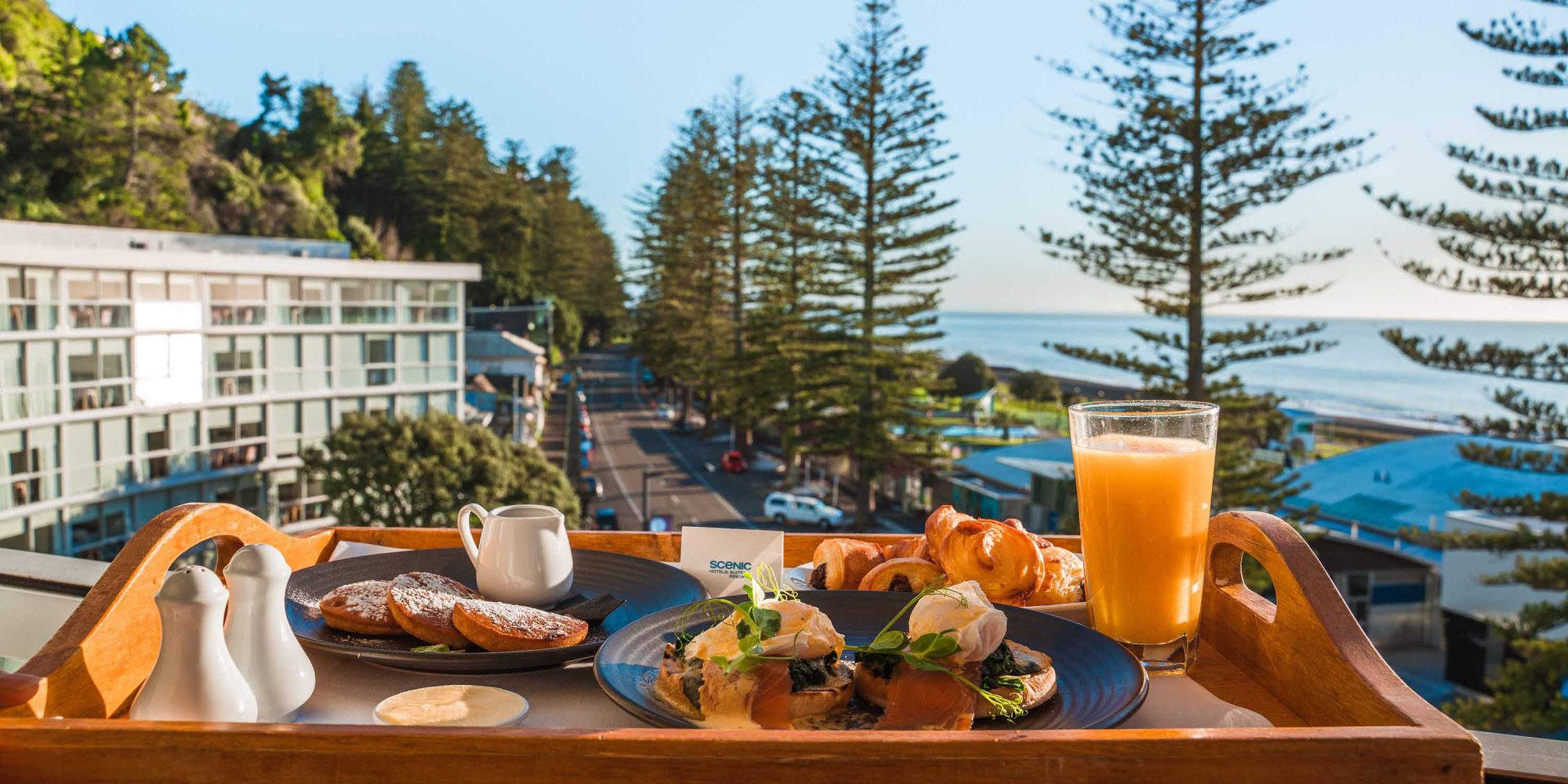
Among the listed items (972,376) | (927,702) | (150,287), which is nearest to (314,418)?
(150,287)

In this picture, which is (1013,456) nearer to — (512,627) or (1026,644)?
(1026,644)

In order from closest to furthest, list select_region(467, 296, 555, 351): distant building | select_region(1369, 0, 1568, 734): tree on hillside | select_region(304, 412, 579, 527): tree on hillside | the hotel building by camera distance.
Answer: select_region(1369, 0, 1568, 734): tree on hillside → the hotel building → select_region(304, 412, 579, 527): tree on hillside → select_region(467, 296, 555, 351): distant building

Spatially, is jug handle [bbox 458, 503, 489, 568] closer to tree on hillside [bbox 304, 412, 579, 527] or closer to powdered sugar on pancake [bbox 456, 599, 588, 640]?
powdered sugar on pancake [bbox 456, 599, 588, 640]

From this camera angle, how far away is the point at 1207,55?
13.1 meters

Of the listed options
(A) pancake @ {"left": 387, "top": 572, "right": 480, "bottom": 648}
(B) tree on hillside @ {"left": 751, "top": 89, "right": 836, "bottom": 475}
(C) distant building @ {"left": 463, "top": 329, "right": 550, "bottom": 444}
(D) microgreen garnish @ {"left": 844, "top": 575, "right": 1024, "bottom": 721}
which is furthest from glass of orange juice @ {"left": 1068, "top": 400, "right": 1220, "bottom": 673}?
(C) distant building @ {"left": 463, "top": 329, "right": 550, "bottom": 444}

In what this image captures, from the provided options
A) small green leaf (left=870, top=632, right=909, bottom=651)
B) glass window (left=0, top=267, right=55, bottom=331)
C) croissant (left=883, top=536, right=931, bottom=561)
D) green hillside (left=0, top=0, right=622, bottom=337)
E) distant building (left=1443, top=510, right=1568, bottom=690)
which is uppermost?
green hillside (left=0, top=0, right=622, bottom=337)

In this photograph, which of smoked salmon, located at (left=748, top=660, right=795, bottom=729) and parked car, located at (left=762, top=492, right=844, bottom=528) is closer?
smoked salmon, located at (left=748, top=660, right=795, bottom=729)

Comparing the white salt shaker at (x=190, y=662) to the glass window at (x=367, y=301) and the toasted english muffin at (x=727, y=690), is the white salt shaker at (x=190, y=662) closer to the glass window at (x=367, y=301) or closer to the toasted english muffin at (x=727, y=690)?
the toasted english muffin at (x=727, y=690)

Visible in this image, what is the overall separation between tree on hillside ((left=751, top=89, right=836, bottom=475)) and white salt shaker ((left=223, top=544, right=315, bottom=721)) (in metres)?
19.3

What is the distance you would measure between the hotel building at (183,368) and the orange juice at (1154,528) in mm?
21080

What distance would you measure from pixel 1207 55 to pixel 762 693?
13805 mm

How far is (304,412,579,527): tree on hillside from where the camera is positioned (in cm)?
2086

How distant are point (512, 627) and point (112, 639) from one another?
33 cm

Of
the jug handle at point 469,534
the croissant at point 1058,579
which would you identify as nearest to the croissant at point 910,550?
the croissant at point 1058,579
